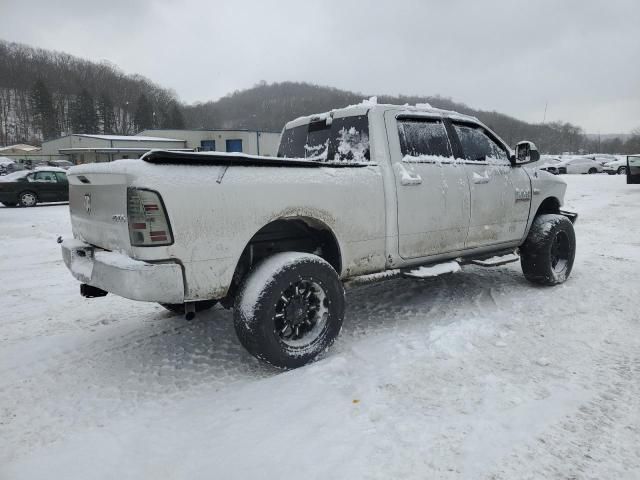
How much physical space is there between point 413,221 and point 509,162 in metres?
1.79

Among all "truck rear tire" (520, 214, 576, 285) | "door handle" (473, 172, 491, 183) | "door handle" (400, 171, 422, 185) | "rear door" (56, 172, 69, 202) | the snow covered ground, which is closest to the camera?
the snow covered ground

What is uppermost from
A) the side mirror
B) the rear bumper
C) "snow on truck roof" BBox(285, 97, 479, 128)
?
"snow on truck roof" BBox(285, 97, 479, 128)

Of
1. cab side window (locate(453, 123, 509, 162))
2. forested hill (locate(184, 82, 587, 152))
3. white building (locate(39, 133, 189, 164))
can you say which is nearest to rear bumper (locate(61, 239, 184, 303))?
cab side window (locate(453, 123, 509, 162))

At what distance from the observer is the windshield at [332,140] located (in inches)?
158

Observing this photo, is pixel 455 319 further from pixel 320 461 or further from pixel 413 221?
pixel 320 461

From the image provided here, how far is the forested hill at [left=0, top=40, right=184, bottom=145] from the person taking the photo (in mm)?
106562

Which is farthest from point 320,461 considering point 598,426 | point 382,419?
point 598,426

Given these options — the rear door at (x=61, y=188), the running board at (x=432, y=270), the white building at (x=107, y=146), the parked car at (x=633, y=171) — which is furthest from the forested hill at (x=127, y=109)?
the running board at (x=432, y=270)

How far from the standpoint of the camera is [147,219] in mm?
2674

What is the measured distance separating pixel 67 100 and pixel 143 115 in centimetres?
1977

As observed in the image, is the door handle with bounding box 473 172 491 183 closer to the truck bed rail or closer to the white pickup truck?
the white pickup truck

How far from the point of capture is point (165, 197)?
2676 millimetres

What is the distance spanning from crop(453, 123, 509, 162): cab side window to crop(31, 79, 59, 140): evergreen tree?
12150 centimetres

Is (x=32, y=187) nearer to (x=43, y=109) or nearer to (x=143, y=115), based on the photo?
(x=43, y=109)
